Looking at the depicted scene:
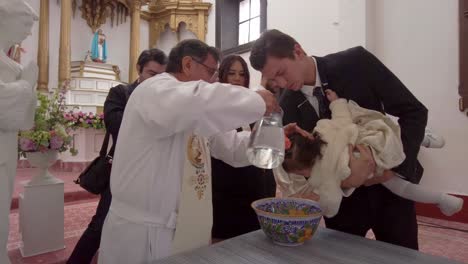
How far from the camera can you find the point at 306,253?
900 millimetres

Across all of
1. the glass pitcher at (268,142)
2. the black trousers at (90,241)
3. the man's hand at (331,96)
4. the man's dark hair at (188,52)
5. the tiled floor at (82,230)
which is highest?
the man's dark hair at (188,52)

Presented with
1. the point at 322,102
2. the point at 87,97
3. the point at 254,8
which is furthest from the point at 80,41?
the point at 322,102

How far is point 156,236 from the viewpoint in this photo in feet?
3.59

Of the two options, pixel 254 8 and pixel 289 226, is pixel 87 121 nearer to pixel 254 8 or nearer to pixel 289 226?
pixel 254 8

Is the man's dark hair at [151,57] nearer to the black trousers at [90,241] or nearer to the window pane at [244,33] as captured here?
the black trousers at [90,241]

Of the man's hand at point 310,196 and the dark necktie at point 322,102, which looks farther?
the dark necktie at point 322,102

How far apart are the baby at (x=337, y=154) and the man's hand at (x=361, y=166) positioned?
16 millimetres

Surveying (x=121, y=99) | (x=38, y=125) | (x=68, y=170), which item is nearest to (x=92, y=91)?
(x=68, y=170)

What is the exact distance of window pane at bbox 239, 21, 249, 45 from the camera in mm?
6332

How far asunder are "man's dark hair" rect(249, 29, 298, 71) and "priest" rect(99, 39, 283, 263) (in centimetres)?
22

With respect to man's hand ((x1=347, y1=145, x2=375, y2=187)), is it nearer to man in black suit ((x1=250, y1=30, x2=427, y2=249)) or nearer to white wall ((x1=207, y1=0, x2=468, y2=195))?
man in black suit ((x1=250, y1=30, x2=427, y2=249))

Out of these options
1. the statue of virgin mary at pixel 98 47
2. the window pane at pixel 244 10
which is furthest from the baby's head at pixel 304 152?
the statue of virgin mary at pixel 98 47

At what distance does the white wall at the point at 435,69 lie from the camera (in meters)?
3.02

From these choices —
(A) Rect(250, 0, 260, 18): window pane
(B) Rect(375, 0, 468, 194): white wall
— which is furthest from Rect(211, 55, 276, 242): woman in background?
(A) Rect(250, 0, 260, 18): window pane
